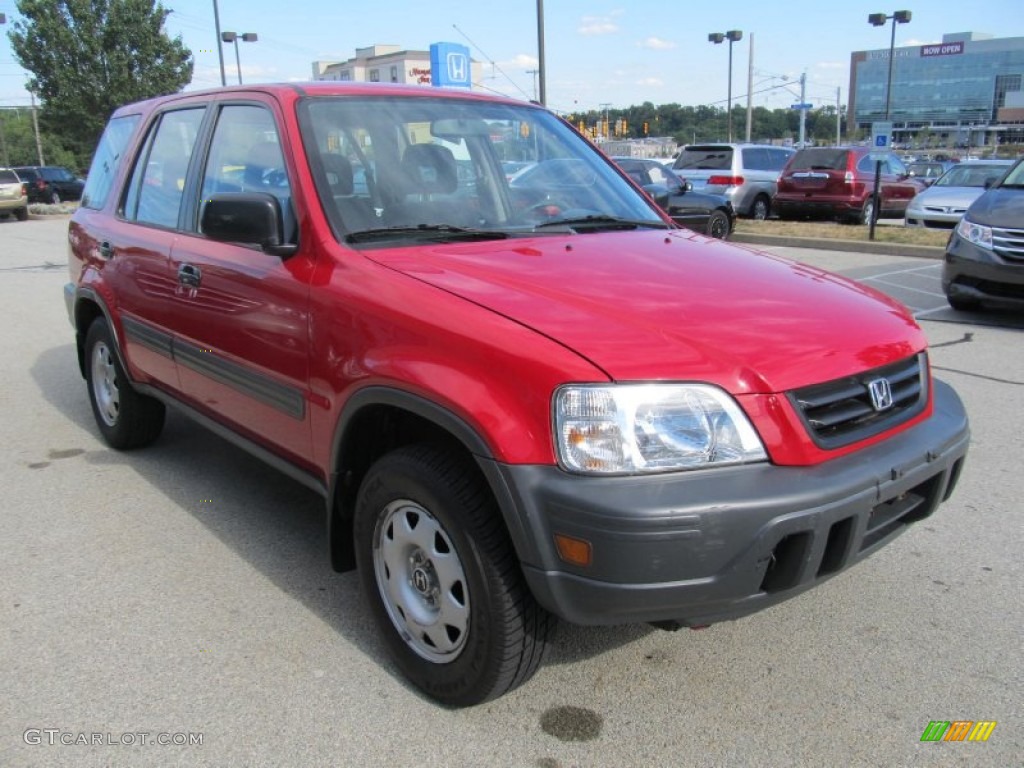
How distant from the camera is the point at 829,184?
54.7ft

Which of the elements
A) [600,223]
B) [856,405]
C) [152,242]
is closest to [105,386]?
[152,242]

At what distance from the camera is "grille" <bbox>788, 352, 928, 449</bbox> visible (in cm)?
224

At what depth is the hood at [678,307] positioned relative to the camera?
218 cm

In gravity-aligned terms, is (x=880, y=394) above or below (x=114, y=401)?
above

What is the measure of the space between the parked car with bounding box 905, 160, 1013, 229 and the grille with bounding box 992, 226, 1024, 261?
23.8ft

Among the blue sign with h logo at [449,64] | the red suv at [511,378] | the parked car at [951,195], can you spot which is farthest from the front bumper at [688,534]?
the blue sign with h logo at [449,64]

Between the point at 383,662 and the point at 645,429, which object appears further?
the point at 383,662

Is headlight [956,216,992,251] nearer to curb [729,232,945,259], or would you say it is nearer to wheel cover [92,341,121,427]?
curb [729,232,945,259]

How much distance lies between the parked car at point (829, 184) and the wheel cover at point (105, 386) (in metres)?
14.8

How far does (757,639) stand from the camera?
290cm

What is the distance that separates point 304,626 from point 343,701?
49 centimetres

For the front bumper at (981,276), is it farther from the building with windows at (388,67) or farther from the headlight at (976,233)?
the building with windows at (388,67)

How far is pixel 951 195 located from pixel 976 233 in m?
7.70

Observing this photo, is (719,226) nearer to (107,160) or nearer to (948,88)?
(107,160)
